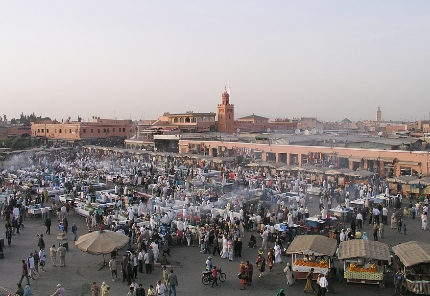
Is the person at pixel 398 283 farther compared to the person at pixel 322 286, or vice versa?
the person at pixel 398 283

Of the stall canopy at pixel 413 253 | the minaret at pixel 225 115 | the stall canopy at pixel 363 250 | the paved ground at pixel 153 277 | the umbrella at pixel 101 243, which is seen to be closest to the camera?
the stall canopy at pixel 413 253

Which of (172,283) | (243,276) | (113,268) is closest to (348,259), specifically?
(243,276)

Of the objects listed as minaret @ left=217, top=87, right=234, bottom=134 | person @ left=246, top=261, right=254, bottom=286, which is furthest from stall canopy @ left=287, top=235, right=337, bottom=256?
minaret @ left=217, top=87, right=234, bottom=134

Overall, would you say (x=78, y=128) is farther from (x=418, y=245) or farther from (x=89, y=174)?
(x=418, y=245)

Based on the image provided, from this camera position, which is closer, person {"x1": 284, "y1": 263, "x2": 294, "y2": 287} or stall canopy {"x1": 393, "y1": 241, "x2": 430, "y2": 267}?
stall canopy {"x1": 393, "y1": 241, "x2": 430, "y2": 267}

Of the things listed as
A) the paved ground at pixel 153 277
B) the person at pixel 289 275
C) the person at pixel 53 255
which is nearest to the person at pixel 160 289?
the paved ground at pixel 153 277

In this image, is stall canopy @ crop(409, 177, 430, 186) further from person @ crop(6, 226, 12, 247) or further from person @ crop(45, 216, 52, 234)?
person @ crop(6, 226, 12, 247)

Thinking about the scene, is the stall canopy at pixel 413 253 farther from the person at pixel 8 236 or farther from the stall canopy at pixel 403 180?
Result: the person at pixel 8 236

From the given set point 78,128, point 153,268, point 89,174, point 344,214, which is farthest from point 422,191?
point 78,128
